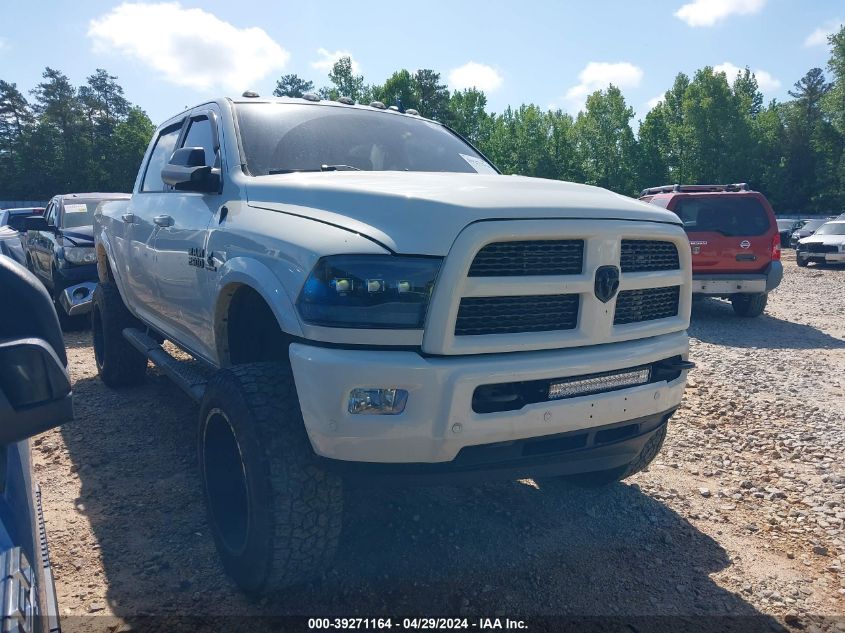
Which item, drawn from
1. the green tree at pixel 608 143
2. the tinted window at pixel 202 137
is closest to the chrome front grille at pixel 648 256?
the tinted window at pixel 202 137

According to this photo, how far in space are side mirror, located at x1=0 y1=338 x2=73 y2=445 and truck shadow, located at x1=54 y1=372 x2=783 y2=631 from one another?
5.49ft

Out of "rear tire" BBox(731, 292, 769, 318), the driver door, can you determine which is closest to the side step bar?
the driver door

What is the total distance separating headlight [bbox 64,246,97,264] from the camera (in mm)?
7723

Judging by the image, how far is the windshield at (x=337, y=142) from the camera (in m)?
3.24

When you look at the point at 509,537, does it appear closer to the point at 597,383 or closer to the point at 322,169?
the point at 597,383

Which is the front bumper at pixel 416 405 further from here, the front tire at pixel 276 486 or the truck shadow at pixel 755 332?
the truck shadow at pixel 755 332

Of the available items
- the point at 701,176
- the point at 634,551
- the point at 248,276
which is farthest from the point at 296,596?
the point at 701,176

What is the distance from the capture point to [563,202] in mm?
2469

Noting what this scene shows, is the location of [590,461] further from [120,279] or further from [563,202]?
[120,279]

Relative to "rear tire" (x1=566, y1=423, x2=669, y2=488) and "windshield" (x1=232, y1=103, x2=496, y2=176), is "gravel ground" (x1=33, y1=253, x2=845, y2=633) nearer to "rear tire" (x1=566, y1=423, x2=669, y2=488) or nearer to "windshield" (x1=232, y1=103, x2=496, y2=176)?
"rear tire" (x1=566, y1=423, x2=669, y2=488)

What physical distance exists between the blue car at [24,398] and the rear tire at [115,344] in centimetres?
414

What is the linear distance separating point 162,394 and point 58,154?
2542 inches

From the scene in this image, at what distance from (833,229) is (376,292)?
2241 centimetres

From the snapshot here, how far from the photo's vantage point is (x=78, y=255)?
7.73 meters
